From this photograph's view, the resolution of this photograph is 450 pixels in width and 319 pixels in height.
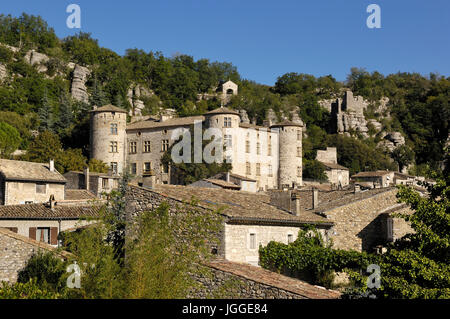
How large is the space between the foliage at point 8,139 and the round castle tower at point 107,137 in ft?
29.8

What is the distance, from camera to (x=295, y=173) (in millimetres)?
82812

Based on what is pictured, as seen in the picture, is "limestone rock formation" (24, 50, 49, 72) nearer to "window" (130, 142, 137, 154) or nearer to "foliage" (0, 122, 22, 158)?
"foliage" (0, 122, 22, 158)

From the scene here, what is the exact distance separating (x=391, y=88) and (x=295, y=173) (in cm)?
7164

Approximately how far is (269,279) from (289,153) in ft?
211

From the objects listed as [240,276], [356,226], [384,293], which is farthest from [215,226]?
[356,226]

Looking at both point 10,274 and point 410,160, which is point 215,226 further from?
point 410,160

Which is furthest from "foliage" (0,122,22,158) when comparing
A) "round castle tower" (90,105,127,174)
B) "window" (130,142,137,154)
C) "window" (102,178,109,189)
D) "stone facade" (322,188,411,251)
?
"stone facade" (322,188,411,251)

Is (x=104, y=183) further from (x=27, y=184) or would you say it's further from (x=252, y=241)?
(x=252, y=241)

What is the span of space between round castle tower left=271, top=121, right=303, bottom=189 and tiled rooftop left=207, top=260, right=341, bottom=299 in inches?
2434

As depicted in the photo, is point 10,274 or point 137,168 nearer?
point 10,274

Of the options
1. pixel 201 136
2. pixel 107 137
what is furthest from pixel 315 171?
pixel 107 137

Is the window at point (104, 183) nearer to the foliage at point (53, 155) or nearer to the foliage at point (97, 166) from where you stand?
the foliage at point (53, 155)

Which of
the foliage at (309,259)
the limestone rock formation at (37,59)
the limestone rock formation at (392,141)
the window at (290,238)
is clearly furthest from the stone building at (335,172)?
the window at (290,238)

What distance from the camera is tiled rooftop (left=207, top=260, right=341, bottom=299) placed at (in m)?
17.9
